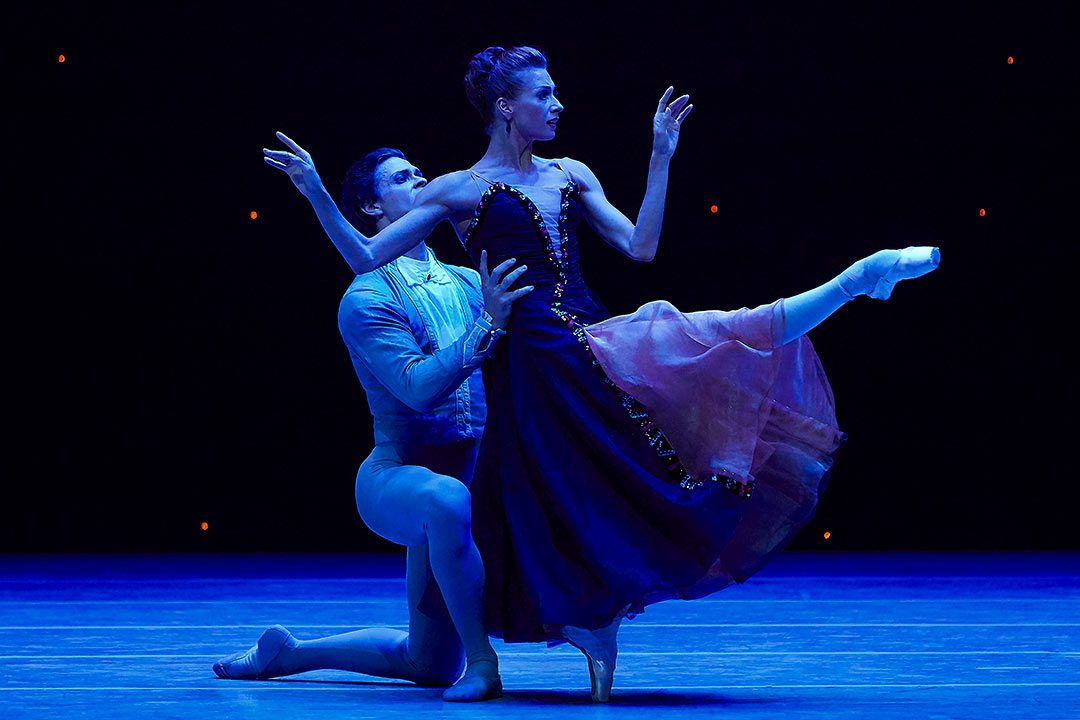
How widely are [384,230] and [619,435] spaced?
0.56 meters

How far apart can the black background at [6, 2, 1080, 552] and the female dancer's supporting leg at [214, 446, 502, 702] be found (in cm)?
305

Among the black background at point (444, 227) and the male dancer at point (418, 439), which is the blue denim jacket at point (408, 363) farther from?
the black background at point (444, 227)

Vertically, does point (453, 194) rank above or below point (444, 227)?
above

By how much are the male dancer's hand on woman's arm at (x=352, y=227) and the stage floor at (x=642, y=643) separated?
2.54 feet

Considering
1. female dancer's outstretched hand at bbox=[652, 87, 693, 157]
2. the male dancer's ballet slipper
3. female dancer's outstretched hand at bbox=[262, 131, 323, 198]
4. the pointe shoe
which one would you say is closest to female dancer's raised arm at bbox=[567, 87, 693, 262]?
female dancer's outstretched hand at bbox=[652, 87, 693, 157]

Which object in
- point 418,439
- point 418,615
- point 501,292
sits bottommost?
point 418,615

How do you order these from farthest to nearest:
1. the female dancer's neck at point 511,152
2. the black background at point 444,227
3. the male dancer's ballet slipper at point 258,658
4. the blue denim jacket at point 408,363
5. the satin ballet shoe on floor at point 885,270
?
the black background at point 444,227, the male dancer's ballet slipper at point 258,658, the female dancer's neck at point 511,152, the blue denim jacket at point 408,363, the satin ballet shoe on floor at point 885,270

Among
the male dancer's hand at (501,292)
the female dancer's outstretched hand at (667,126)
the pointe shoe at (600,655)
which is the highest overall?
the female dancer's outstretched hand at (667,126)

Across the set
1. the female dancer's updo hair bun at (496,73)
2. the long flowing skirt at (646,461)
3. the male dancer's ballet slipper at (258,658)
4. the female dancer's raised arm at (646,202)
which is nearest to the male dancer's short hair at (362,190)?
the female dancer's updo hair bun at (496,73)

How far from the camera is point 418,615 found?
2.65 m

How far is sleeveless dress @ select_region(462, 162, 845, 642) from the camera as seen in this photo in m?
2.34

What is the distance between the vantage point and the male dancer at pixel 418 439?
2467 millimetres

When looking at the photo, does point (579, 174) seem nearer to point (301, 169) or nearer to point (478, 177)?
point (478, 177)

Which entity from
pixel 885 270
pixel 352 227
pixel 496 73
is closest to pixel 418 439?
pixel 352 227
